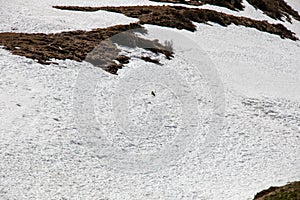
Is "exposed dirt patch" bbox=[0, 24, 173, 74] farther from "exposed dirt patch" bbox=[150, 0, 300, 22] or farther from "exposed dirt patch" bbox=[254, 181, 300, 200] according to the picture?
"exposed dirt patch" bbox=[150, 0, 300, 22]

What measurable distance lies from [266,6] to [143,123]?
41189 mm

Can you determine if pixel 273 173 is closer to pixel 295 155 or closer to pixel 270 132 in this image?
pixel 295 155

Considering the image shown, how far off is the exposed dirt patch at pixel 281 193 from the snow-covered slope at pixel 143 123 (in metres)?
0.67

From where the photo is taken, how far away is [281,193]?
59.9 ft

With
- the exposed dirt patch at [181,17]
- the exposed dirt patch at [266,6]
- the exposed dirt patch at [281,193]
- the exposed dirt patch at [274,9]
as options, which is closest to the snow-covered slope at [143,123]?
the exposed dirt patch at [281,193]

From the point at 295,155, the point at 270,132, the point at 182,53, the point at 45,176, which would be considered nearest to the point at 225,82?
the point at 182,53

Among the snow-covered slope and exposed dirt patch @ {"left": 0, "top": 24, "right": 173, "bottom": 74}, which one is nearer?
the snow-covered slope

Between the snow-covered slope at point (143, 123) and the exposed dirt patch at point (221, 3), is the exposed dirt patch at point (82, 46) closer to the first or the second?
the snow-covered slope at point (143, 123)

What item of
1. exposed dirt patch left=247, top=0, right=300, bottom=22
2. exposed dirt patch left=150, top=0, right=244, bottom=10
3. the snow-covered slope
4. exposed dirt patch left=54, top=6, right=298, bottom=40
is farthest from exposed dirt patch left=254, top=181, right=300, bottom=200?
exposed dirt patch left=247, top=0, right=300, bottom=22

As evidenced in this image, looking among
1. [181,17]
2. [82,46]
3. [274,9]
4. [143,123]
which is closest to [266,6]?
[274,9]

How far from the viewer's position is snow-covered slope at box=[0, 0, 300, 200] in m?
19.1

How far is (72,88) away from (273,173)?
13279 mm

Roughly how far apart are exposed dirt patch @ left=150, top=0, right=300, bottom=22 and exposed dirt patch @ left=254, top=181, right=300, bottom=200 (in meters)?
36.6

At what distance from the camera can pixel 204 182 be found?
68.5 feet
